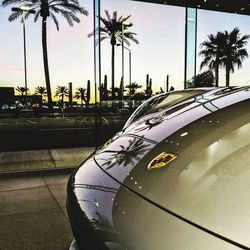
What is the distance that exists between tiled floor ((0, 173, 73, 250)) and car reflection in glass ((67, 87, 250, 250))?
91 centimetres

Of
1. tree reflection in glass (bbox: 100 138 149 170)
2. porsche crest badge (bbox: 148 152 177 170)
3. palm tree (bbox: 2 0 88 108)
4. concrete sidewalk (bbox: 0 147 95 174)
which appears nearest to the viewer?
porsche crest badge (bbox: 148 152 177 170)

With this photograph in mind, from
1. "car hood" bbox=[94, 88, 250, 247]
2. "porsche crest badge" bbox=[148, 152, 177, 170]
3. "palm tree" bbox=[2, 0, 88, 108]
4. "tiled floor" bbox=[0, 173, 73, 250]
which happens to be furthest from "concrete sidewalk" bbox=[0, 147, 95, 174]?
"palm tree" bbox=[2, 0, 88, 108]

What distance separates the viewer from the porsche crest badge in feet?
4.56

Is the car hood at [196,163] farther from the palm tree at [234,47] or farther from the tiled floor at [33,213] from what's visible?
the palm tree at [234,47]

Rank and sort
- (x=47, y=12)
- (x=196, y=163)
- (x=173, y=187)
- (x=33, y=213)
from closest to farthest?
1. (x=173, y=187)
2. (x=196, y=163)
3. (x=33, y=213)
4. (x=47, y=12)

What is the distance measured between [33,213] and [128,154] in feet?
8.24

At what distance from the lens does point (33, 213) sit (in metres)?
3.72

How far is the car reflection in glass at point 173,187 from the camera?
97 centimetres

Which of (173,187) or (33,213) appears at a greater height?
(173,187)

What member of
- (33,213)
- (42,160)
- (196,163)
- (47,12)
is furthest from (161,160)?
(47,12)

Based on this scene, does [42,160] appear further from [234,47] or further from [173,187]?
[234,47]

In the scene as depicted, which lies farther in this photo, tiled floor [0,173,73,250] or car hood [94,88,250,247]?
tiled floor [0,173,73,250]

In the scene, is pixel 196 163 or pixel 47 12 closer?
pixel 196 163

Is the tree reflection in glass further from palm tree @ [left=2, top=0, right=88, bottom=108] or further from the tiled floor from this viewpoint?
palm tree @ [left=2, top=0, right=88, bottom=108]
